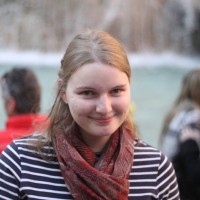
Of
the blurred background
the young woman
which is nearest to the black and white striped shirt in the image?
the young woman

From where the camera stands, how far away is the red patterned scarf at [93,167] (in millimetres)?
1964

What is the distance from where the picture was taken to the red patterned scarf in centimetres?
196

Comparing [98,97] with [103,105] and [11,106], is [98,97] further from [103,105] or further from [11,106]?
[11,106]

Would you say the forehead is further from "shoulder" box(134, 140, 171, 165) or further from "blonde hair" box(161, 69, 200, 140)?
"blonde hair" box(161, 69, 200, 140)

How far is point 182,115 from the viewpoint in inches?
145

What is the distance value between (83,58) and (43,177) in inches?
16.6

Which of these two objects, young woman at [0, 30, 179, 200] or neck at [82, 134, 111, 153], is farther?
neck at [82, 134, 111, 153]

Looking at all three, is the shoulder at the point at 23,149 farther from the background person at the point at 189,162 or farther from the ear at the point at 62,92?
the background person at the point at 189,162

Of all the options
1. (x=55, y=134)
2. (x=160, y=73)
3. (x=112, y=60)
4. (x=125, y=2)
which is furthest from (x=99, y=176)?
(x=125, y=2)

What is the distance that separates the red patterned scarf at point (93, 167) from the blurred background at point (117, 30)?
9786mm

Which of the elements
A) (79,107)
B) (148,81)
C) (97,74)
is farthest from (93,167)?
(148,81)

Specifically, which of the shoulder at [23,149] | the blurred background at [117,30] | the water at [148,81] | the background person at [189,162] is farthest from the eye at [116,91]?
the blurred background at [117,30]

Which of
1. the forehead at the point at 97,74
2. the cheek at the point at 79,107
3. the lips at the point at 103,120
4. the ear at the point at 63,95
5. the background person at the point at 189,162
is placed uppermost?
the forehead at the point at 97,74

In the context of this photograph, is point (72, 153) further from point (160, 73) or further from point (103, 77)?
point (160, 73)
